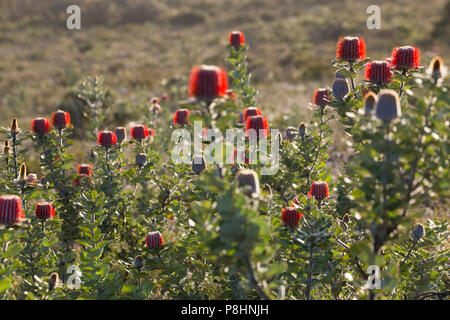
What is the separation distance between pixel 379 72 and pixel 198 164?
150 cm

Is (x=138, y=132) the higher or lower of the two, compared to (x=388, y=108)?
lower

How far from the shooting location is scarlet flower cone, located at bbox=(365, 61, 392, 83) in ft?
9.45

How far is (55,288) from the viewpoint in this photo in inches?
84.7

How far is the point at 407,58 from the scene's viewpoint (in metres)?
2.87

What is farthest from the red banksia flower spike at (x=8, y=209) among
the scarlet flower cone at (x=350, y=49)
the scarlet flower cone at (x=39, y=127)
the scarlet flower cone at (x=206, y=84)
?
the scarlet flower cone at (x=350, y=49)

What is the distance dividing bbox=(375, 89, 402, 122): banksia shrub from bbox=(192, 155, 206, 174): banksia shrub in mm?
1559

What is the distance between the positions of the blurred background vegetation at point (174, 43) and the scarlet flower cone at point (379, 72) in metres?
5.09

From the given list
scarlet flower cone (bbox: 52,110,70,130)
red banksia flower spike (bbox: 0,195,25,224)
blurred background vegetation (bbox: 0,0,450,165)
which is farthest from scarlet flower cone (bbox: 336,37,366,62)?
blurred background vegetation (bbox: 0,0,450,165)

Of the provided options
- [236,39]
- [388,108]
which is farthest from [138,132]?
[388,108]

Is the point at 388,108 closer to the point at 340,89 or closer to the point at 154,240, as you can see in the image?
the point at 340,89

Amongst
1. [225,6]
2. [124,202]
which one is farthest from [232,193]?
[225,6]

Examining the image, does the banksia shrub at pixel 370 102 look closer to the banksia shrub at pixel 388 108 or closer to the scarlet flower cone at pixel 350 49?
the banksia shrub at pixel 388 108

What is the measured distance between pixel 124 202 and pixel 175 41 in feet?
84.9
